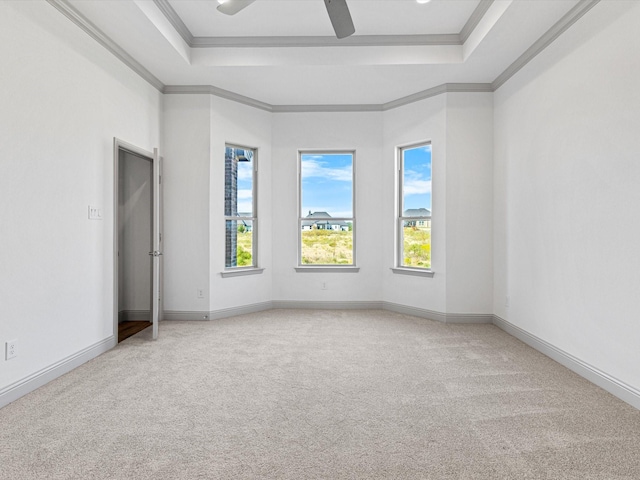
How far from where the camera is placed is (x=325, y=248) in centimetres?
566

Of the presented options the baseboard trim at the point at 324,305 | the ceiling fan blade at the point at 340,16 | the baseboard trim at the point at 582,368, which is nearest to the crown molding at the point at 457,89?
the ceiling fan blade at the point at 340,16

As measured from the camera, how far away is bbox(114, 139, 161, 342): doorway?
4.65 metres

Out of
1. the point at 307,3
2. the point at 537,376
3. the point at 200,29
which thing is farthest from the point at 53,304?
the point at 537,376

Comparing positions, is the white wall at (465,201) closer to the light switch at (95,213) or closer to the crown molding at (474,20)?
the crown molding at (474,20)

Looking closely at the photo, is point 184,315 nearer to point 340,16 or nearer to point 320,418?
point 320,418

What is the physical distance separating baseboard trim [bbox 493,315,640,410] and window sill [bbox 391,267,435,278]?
3.56ft

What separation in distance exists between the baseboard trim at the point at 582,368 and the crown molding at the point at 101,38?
15.7 ft

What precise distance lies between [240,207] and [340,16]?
3.12 m

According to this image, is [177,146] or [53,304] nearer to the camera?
[53,304]

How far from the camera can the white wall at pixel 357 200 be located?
5465 millimetres

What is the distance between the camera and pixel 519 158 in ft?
13.2

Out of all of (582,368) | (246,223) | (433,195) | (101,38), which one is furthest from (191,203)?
(582,368)

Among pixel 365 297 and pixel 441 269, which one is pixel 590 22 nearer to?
pixel 441 269

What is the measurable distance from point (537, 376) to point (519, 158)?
2.19 metres
